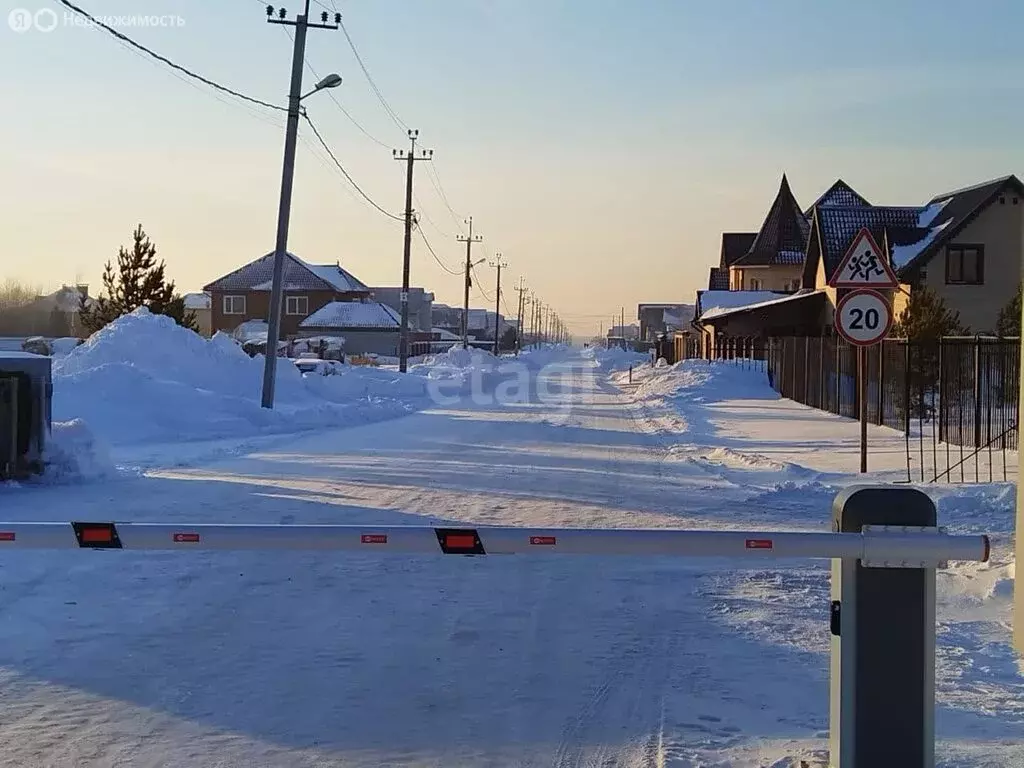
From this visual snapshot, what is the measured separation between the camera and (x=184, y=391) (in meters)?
26.0

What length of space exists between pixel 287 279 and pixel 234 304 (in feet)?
17.9

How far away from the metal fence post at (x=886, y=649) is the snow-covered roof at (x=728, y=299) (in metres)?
55.4

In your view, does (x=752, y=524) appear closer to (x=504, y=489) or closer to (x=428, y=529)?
(x=504, y=489)

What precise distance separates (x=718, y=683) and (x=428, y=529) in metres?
2.58

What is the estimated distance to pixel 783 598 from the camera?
8344 mm

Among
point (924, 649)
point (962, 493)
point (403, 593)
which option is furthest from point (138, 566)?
point (962, 493)

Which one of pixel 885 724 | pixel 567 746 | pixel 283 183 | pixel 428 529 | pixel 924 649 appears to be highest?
pixel 283 183

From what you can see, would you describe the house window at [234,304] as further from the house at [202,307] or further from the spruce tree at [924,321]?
the spruce tree at [924,321]

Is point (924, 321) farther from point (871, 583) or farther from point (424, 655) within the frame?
point (871, 583)

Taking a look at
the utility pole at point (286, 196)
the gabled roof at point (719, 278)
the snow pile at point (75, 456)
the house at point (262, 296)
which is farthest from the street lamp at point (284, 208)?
the house at point (262, 296)

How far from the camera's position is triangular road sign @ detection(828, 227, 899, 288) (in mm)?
14547

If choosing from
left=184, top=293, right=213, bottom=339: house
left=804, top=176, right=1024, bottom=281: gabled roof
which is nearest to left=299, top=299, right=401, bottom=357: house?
left=184, top=293, right=213, bottom=339: house

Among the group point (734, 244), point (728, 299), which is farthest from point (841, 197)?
point (734, 244)

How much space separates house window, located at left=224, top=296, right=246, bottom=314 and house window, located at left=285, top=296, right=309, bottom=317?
4213 mm
